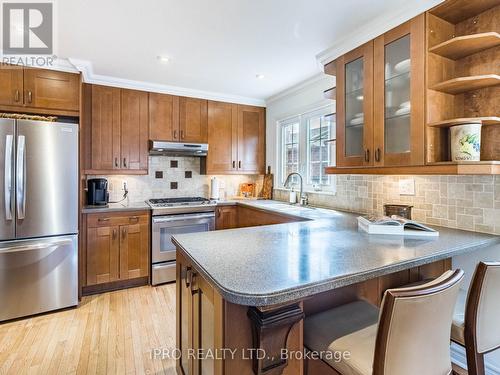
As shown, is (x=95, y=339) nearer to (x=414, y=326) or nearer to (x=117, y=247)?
(x=117, y=247)

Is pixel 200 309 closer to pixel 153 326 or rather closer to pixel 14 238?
pixel 153 326

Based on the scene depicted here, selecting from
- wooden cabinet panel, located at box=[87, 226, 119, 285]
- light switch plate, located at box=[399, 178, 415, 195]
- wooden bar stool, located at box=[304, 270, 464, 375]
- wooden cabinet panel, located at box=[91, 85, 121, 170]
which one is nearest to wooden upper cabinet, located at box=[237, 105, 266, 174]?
wooden cabinet panel, located at box=[91, 85, 121, 170]

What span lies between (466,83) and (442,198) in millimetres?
772

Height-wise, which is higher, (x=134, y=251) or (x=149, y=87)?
(x=149, y=87)

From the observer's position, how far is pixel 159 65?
283 cm

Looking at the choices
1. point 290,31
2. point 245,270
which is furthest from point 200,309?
point 290,31

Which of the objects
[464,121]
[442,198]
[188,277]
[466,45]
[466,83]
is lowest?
[188,277]

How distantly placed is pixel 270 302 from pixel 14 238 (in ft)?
8.52

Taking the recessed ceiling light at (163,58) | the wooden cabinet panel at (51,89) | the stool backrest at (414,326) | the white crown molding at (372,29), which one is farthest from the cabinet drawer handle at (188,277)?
the wooden cabinet panel at (51,89)

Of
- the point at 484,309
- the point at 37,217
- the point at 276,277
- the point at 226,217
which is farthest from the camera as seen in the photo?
the point at 226,217

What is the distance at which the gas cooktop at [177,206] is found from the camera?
125 inches

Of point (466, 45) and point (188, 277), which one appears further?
point (466, 45)

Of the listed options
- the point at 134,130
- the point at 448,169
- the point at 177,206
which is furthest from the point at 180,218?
the point at 448,169

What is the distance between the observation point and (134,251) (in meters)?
3.11
